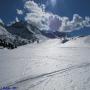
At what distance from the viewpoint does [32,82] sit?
310 inches

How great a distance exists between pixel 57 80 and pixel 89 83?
148cm

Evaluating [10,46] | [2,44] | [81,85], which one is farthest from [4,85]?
[2,44]

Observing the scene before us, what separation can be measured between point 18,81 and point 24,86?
39.2 inches

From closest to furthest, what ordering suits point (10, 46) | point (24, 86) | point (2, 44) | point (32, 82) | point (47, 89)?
point (47, 89) < point (24, 86) < point (32, 82) < point (10, 46) < point (2, 44)

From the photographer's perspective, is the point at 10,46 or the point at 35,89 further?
the point at 10,46

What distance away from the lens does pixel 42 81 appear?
314 inches

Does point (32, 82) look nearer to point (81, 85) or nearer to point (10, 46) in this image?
point (81, 85)

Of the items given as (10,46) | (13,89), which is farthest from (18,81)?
(10,46)

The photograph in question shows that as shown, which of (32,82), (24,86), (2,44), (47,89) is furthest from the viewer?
(2,44)

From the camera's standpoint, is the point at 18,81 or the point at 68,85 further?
the point at 18,81

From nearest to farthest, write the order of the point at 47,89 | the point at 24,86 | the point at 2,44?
the point at 47,89
the point at 24,86
the point at 2,44

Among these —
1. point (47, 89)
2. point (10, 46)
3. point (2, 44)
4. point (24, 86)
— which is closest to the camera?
point (47, 89)

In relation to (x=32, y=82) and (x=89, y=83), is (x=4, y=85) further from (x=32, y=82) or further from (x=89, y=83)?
(x=89, y=83)

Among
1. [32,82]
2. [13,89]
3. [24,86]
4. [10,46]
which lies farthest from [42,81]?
[10,46]
